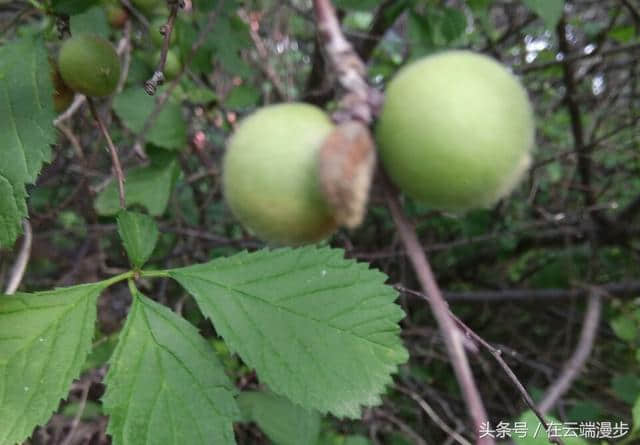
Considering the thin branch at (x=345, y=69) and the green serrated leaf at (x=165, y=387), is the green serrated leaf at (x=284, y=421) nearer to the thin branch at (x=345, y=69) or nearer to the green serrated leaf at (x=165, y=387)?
the green serrated leaf at (x=165, y=387)

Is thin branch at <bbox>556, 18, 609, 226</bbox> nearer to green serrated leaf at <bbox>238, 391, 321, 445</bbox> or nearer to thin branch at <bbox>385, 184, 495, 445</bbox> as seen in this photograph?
green serrated leaf at <bbox>238, 391, 321, 445</bbox>

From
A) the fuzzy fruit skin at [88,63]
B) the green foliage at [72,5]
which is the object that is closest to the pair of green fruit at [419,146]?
the fuzzy fruit skin at [88,63]

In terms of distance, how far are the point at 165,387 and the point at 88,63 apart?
34.7 inches

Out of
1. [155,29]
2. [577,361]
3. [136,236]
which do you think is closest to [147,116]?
[155,29]

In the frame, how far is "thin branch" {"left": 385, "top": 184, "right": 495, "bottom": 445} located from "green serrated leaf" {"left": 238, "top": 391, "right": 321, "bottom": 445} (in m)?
1.33

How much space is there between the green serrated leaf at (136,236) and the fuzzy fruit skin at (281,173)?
2.26 feet

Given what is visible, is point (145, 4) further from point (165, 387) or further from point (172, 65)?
point (165, 387)

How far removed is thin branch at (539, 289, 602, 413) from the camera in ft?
8.07

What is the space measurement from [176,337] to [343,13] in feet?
7.47

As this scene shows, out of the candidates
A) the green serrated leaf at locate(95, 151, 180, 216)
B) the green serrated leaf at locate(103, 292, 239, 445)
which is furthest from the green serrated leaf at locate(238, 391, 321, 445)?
the green serrated leaf at locate(95, 151, 180, 216)

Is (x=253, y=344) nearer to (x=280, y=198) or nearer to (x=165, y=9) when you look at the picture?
(x=280, y=198)

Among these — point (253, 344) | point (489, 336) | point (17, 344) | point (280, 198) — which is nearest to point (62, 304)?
point (17, 344)

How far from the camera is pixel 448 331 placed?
70 cm

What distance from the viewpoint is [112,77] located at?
5.32ft
